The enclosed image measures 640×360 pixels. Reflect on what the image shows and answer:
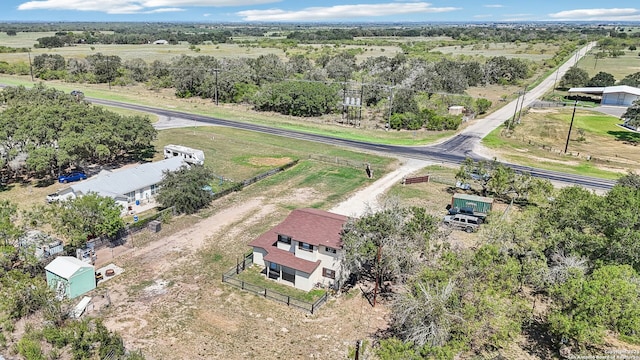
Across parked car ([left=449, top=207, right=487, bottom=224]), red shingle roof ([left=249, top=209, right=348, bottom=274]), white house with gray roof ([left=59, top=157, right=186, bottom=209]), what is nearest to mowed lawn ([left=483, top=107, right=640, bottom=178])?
parked car ([left=449, top=207, right=487, bottom=224])

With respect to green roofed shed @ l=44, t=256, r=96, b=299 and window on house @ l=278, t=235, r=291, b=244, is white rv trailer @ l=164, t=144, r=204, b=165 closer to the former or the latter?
window on house @ l=278, t=235, r=291, b=244

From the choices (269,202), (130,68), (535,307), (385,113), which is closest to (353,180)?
(269,202)

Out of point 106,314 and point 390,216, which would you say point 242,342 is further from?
point 390,216

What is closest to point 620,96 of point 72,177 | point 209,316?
point 209,316

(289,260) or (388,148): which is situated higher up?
(289,260)

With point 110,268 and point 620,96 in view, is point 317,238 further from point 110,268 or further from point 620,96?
point 620,96

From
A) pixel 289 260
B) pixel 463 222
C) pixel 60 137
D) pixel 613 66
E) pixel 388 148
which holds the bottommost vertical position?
pixel 463 222

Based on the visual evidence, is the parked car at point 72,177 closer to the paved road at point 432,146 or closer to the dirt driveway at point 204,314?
the dirt driveway at point 204,314
